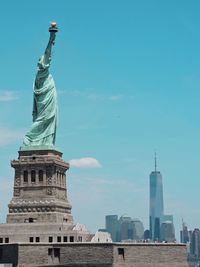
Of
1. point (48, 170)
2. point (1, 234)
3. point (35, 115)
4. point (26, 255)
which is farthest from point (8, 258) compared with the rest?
point (35, 115)

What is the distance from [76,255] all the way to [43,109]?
65.6 feet

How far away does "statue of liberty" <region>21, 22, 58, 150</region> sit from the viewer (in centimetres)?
8600

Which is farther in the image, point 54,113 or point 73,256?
point 54,113

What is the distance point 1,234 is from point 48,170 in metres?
8.49

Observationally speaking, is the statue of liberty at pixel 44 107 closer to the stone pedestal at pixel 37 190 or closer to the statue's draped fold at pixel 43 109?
the statue's draped fold at pixel 43 109

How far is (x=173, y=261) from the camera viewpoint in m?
76.8

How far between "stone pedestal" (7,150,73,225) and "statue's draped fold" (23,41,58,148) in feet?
4.92

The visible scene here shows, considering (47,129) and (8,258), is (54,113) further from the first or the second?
(8,258)

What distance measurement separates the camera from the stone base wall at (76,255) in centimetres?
7231

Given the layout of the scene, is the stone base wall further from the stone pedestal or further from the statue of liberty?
the statue of liberty

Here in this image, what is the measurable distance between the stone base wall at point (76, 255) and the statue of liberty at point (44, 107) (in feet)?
50.0

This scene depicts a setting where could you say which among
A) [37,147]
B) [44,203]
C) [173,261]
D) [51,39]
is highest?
[51,39]

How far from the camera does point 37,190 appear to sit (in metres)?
84.7

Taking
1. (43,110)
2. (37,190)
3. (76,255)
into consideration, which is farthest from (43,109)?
(76,255)
